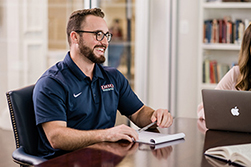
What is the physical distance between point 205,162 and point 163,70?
2891 mm

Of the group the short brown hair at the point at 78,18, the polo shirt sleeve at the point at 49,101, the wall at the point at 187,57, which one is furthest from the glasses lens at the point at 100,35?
the wall at the point at 187,57

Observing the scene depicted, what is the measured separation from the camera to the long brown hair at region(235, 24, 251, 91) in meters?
2.40

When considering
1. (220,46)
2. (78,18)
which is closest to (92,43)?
(78,18)

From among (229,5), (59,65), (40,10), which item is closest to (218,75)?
(229,5)

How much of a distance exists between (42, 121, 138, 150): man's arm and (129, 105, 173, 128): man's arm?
0.33m

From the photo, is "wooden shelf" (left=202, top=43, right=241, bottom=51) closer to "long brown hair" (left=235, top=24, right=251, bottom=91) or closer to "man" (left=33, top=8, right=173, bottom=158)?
"long brown hair" (left=235, top=24, right=251, bottom=91)

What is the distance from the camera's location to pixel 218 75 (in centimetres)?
395

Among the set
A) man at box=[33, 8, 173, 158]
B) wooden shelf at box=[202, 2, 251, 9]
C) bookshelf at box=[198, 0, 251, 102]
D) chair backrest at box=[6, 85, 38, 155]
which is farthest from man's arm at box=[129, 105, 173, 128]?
wooden shelf at box=[202, 2, 251, 9]

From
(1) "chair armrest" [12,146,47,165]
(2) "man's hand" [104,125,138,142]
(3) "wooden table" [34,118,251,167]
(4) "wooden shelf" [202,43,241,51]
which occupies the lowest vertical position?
(1) "chair armrest" [12,146,47,165]

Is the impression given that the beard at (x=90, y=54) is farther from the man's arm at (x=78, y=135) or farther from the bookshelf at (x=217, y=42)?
the bookshelf at (x=217, y=42)

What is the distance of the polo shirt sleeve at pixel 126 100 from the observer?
6.93ft

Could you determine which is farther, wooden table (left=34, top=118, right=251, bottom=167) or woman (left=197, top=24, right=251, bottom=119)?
woman (left=197, top=24, right=251, bottom=119)

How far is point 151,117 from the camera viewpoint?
6.38 feet

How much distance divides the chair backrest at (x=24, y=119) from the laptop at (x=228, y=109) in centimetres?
84
